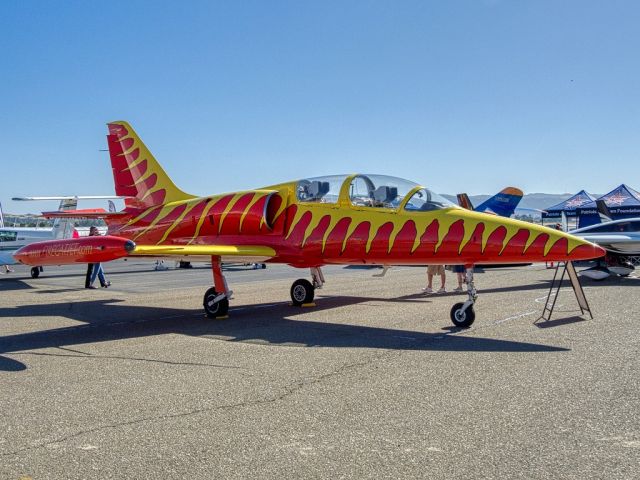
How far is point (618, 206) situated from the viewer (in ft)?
106

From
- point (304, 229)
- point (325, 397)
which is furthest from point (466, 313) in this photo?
point (325, 397)

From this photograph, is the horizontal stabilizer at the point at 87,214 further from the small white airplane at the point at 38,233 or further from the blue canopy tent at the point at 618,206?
the blue canopy tent at the point at 618,206

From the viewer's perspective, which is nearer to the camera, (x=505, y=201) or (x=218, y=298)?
(x=218, y=298)

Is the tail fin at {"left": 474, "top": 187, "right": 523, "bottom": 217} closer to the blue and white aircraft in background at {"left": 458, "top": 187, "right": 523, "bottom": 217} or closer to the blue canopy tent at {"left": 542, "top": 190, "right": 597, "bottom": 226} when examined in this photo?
the blue and white aircraft in background at {"left": 458, "top": 187, "right": 523, "bottom": 217}

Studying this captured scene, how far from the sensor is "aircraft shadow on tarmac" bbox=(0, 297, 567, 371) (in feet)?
26.5

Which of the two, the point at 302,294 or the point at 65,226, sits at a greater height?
the point at 65,226

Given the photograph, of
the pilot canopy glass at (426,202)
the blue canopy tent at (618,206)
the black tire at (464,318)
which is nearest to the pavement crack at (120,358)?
the black tire at (464,318)

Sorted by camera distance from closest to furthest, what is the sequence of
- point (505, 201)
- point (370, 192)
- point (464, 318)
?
1. point (464, 318)
2. point (370, 192)
3. point (505, 201)

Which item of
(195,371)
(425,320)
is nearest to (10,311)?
(195,371)

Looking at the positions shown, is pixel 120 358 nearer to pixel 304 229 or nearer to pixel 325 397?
pixel 325 397

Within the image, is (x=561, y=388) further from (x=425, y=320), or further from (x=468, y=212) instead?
(x=425, y=320)

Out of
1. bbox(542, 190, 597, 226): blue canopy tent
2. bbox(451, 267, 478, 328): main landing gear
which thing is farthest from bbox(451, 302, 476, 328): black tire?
bbox(542, 190, 597, 226): blue canopy tent

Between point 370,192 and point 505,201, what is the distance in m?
14.2

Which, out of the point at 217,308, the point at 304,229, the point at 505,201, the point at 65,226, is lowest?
the point at 217,308
